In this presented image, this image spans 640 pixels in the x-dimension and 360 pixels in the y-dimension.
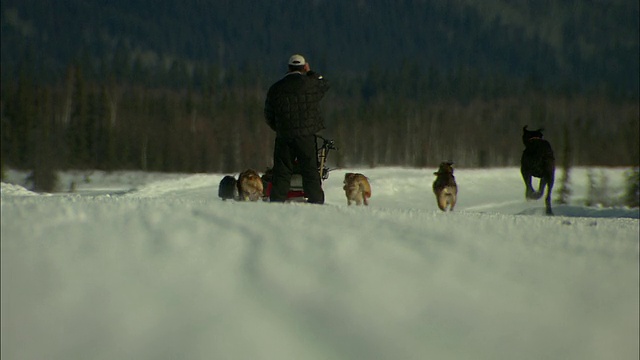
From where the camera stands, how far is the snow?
439 cm

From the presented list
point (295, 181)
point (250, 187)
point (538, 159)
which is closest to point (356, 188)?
point (295, 181)

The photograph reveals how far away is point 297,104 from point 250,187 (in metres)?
2.36

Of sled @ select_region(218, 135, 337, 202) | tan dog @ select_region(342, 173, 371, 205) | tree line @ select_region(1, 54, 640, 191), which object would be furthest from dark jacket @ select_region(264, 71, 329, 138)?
tree line @ select_region(1, 54, 640, 191)

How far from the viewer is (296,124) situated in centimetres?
859

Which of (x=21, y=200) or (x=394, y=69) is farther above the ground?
(x=394, y=69)

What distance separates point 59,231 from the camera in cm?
500

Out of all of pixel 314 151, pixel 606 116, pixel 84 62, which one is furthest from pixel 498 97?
pixel 314 151

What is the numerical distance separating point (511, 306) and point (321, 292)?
1079 mm

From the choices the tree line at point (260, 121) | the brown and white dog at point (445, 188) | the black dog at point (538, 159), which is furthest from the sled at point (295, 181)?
the tree line at point (260, 121)

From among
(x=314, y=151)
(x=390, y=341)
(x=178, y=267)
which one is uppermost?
(x=314, y=151)

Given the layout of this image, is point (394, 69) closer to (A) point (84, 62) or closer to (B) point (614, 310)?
(A) point (84, 62)

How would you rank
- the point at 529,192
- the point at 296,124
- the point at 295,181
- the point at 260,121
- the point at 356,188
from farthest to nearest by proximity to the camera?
the point at 260,121, the point at 529,192, the point at 356,188, the point at 295,181, the point at 296,124

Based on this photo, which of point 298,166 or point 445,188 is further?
point 445,188

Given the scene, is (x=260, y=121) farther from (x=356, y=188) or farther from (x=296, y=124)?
(x=296, y=124)
